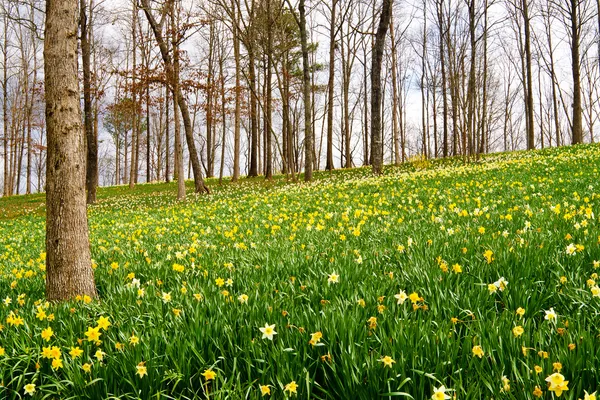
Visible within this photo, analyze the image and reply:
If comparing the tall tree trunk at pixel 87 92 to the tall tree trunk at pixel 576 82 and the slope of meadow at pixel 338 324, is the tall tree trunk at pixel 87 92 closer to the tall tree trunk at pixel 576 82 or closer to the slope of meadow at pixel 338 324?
the slope of meadow at pixel 338 324

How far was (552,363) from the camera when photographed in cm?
154

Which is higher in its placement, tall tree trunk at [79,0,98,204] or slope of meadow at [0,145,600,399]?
tall tree trunk at [79,0,98,204]

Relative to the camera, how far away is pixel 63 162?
3150 mm

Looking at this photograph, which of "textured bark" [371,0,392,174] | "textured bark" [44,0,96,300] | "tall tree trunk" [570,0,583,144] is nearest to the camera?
"textured bark" [44,0,96,300]

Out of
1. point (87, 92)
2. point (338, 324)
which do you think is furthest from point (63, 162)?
point (87, 92)

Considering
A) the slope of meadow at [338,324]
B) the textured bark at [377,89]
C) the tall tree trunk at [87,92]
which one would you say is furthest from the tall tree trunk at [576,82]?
the tall tree trunk at [87,92]

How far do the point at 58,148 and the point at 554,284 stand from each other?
3.78 metres

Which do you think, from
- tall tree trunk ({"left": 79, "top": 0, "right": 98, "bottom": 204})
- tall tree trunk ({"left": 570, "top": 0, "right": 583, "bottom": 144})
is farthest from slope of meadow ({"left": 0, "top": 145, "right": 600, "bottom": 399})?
tall tree trunk ({"left": 570, "top": 0, "right": 583, "bottom": 144})

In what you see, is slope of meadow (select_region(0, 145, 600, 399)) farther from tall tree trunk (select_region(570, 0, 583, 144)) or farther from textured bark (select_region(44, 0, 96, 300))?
tall tree trunk (select_region(570, 0, 583, 144))

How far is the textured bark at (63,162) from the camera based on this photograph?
3.15 meters

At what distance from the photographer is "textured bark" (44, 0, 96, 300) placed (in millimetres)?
3150

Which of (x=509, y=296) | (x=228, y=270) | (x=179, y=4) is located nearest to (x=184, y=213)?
(x=228, y=270)

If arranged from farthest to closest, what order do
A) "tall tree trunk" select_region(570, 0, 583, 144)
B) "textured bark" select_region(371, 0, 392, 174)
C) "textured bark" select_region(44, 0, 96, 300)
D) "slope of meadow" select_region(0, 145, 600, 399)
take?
"tall tree trunk" select_region(570, 0, 583, 144) → "textured bark" select_region(371, 0, 392, 174) → "textured bark" select_region(44, 0, 96, 300) → "slope of meadow" select_region(0, 145, 600, 399)

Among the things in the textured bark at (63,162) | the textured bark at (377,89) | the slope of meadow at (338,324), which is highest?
the textured bark at (377,89)
